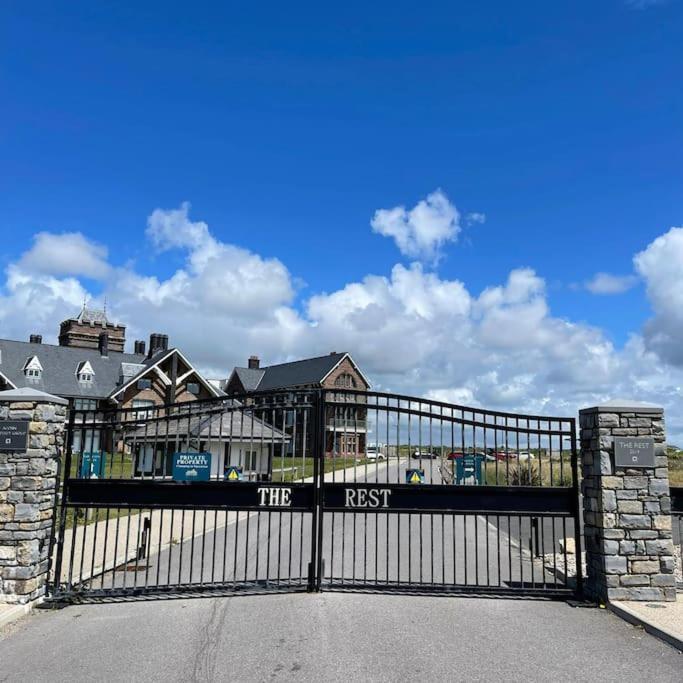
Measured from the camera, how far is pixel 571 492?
832cm

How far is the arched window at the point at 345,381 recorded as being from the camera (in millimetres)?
58500

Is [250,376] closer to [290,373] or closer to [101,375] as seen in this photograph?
[290,373]

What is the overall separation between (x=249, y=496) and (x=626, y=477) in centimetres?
497

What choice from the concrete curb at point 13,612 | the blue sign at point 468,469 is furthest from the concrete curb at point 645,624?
the concrete curb at point 13,612

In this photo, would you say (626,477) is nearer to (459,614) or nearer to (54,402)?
(459,614)

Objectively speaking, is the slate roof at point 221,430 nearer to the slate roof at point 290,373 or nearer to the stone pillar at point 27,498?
the stone pillar at point 27,498

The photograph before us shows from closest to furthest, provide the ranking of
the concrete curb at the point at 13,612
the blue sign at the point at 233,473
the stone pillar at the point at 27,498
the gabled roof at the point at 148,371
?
the concrete curb at the point at 13,612
the stone pillar at the point at 27,498
the blue sign at the point at 233,473
the gabled roof at the point at 148,371

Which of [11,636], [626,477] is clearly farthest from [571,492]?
[11,636]

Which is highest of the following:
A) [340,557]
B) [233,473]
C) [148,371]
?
[148,371]

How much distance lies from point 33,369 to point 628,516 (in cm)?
4806

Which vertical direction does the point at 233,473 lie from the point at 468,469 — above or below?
below

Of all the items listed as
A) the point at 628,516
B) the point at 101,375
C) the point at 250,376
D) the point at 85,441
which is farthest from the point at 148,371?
the point at 628,516

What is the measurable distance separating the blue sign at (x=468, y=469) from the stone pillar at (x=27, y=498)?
5.45m

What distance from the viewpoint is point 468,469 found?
29.5ft
